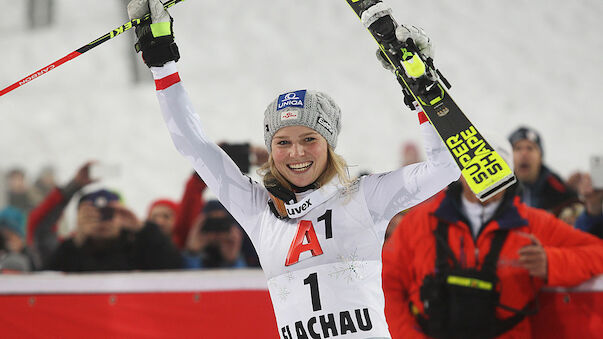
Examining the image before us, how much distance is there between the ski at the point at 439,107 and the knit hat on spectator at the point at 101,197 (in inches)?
113

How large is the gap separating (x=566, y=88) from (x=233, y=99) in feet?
16.2

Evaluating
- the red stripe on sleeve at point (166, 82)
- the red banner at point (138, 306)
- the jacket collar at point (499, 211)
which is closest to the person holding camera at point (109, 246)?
the red banner at point (138, 306)

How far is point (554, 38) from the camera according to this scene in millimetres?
9906

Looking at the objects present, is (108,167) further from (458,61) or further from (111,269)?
(458,61)

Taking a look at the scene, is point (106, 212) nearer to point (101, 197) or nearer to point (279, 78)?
point (101, 197)

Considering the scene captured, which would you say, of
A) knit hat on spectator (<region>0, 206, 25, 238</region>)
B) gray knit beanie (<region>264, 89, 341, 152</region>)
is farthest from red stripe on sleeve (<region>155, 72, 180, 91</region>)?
knit hat on spectator (<region>0, 206, 25, 238</region>)

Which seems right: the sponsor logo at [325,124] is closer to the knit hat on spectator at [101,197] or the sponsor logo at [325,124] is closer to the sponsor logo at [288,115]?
the sponsor logo at [288,115]

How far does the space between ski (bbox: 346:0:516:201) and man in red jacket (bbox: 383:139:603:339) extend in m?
0.82

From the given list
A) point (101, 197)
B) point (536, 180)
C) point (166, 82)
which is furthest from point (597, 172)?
point (101, 197)

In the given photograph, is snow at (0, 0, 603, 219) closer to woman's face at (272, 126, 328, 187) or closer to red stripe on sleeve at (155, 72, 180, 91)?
woman's face at (272, 126, 328, 187)

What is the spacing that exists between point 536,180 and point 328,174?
8.37 ft

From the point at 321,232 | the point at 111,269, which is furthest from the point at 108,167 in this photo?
the point at 321,232

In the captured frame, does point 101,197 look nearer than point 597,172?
No

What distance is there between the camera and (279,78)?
36.4ft
